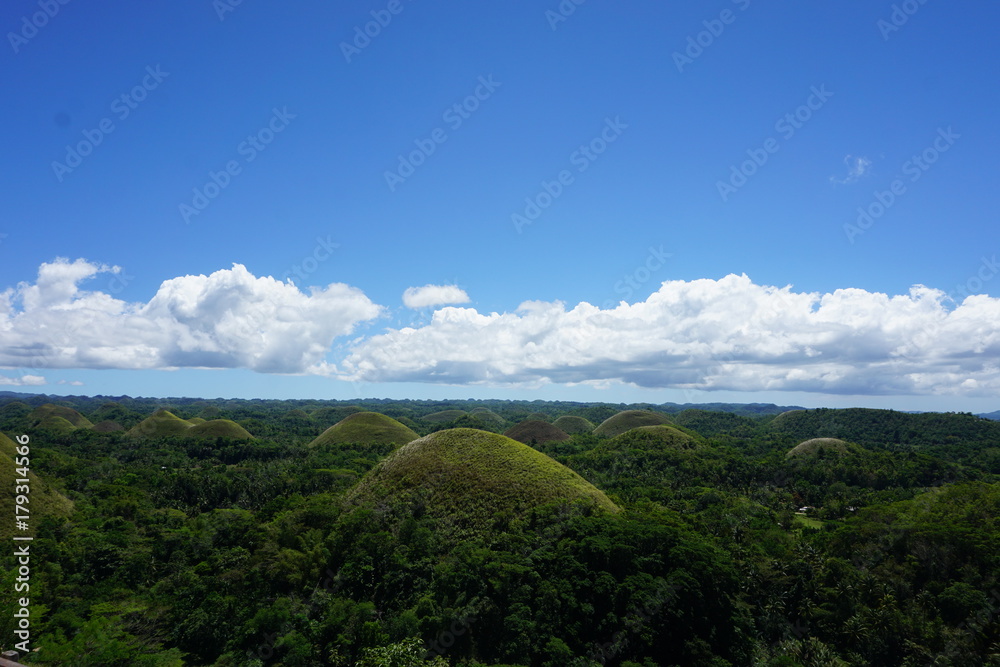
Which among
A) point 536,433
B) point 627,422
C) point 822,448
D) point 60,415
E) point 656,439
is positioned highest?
point 822,448

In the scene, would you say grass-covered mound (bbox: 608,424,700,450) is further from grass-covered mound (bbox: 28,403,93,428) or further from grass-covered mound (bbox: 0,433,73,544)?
grass-covered mound (bbox: 28,403,93,428)

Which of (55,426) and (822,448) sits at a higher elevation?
(822,448)

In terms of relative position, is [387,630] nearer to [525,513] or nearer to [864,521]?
[525,513]

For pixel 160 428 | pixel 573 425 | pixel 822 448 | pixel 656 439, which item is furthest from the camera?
pixel 573 425

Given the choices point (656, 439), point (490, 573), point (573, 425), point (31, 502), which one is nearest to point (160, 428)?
point (31, 502)

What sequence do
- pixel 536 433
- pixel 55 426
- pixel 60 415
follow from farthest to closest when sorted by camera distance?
1. pixel 60 415
2. pixel 55 426
3. pixel 536 433

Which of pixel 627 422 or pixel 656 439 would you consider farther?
pixel 627 422

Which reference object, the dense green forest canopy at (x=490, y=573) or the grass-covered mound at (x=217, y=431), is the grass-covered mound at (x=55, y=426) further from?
the dense green forest canopy at (x=490, y=573)

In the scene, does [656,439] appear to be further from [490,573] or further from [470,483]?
[490,573]

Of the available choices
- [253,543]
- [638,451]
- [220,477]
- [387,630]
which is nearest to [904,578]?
[387,630]
